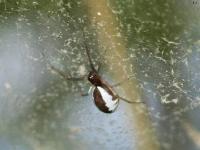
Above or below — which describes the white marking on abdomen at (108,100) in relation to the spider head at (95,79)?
below

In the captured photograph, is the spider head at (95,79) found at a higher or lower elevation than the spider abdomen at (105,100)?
higher

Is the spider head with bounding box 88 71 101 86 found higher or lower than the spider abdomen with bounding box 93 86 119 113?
higher

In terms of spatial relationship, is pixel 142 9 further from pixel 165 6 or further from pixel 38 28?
pixel 38 28
